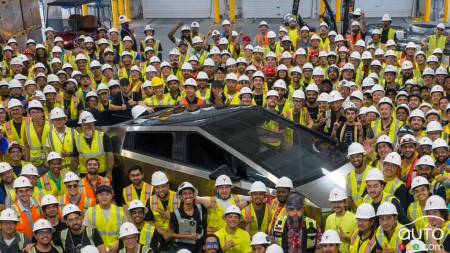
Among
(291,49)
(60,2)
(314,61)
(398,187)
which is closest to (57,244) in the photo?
(398,187)

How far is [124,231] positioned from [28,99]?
191 inches

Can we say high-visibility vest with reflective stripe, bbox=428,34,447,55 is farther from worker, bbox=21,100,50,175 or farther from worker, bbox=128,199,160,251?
worker, bbox=128,199,160,251

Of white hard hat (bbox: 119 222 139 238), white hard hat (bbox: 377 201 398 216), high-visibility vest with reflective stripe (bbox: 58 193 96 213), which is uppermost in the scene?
white hard hat (bbox: 377 201 398 216)

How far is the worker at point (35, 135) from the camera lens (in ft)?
29.3

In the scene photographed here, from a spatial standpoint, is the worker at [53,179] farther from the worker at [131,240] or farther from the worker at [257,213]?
the worker at [257,213]

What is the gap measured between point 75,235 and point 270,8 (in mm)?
20222

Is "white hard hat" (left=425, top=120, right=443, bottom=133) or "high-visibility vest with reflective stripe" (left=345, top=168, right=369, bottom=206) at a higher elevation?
"white hard hat" (left=425, top=120, right=443, bottom=133)

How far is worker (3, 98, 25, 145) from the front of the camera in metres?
9.05

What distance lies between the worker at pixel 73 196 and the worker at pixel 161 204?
0.71 metres

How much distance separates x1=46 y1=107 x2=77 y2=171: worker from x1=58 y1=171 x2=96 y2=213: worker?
125 centimetres

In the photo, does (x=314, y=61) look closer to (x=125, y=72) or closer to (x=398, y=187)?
(x=125, y=72)

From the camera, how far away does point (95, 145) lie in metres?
8.40
